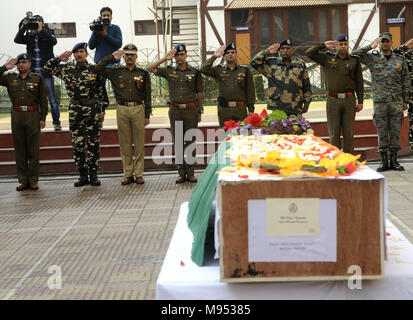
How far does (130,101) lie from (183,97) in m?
0.63

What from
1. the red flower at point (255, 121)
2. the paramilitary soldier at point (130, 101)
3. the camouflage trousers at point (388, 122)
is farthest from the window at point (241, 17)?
the red flower at point (255, 121)

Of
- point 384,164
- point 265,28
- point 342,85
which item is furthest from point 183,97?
point 265,28

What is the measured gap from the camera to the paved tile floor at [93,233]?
159 inches

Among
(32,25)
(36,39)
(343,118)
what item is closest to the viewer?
(343,118)

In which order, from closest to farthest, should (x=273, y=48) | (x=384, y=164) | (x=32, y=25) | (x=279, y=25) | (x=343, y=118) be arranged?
(x=273, y=48)
(x=343, y=118)
(x=384, y=164)
(x=32, y=25)
(x=279, y=25)

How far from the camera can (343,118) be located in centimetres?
747

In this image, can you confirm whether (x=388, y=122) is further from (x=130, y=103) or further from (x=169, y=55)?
(x=130, y=103)

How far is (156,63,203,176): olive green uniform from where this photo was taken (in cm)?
750

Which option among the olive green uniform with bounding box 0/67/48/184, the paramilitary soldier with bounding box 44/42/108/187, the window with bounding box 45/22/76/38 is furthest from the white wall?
the olive green uniform with bounding box 0/67/48/184

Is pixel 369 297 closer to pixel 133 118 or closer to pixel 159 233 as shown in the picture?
pixel 159 233

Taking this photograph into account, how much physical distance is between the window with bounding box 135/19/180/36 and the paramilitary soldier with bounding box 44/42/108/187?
10.7 metres

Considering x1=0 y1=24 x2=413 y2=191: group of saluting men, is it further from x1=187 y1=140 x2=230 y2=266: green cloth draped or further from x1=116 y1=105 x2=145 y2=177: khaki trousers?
x1=187 y1=140 x2=230 y2=266: green cloth draped
